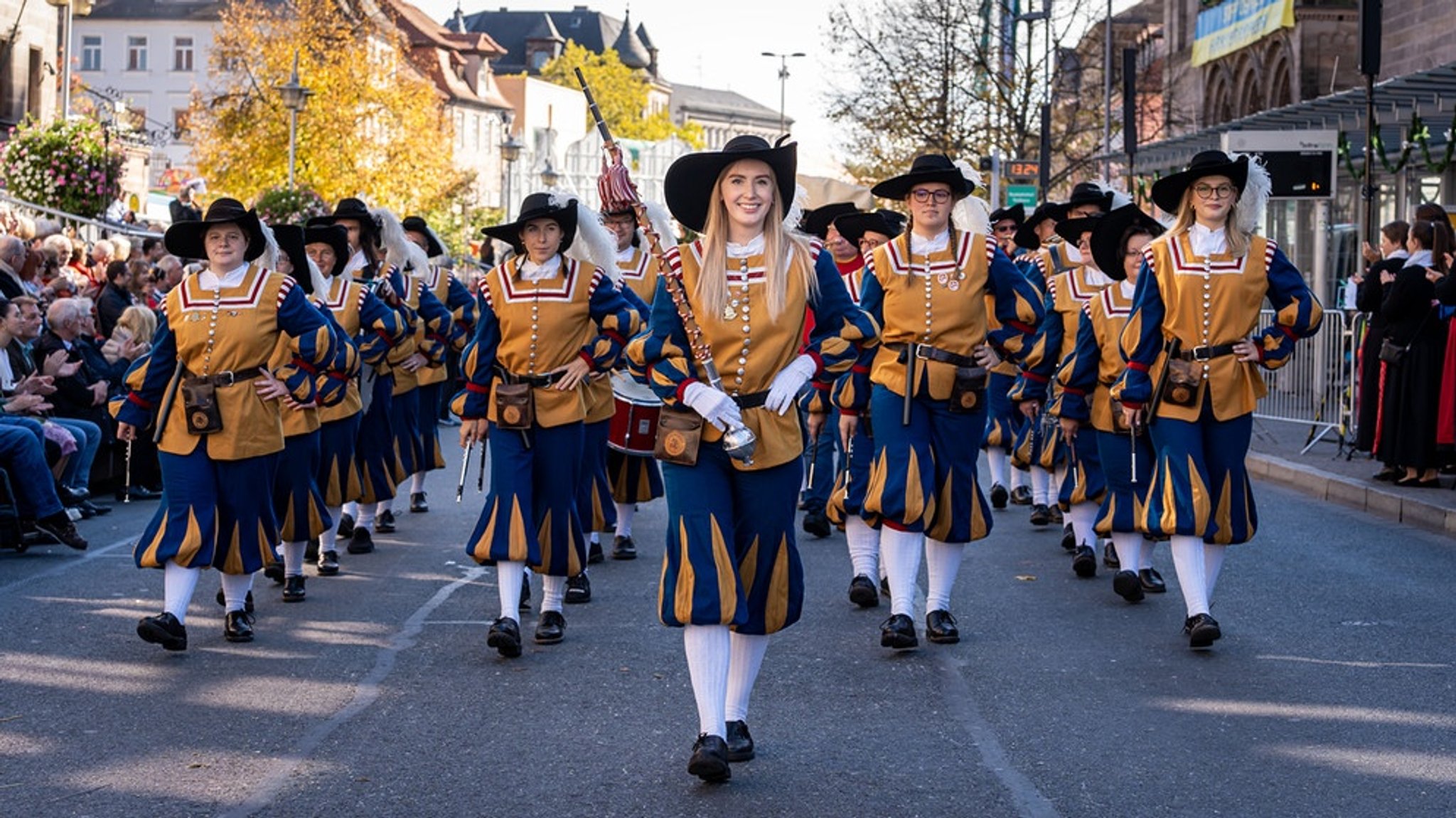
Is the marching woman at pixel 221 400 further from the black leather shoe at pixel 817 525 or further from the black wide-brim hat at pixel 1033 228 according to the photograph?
the black wide-brim hat at pixel 1033 228

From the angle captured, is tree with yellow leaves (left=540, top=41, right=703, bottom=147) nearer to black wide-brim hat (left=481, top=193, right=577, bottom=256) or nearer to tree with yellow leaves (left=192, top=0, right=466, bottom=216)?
tree with yellow leaves (left=192, top=0, right=466, bottom=216)

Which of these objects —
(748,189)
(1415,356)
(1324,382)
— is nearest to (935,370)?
(748,189)

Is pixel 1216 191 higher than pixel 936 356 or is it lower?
higher

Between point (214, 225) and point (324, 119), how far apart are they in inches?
1502

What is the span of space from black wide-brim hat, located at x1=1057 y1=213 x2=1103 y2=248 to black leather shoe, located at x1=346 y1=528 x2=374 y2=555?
4.45m

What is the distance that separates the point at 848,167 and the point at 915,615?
40204 mm

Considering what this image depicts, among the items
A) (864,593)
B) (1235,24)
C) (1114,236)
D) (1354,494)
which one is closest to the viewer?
(864,593)

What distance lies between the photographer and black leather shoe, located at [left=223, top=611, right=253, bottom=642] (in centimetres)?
911

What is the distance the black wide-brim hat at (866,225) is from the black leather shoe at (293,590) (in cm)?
426

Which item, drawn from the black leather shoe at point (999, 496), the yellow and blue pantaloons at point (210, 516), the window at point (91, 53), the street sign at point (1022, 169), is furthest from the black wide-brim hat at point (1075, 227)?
the window at point (91, 53)

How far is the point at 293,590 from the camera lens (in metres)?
10.5

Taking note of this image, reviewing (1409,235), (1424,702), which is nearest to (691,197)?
(1424,702)

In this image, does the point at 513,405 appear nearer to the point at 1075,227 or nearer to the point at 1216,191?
the point at 1216,191

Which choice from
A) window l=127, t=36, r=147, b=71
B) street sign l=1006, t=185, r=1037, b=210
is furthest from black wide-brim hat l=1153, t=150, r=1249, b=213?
window l=127, t=36, r=147, b=71
